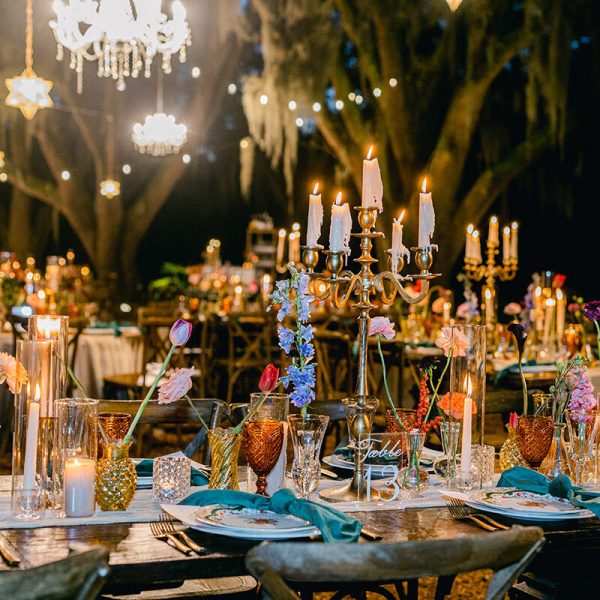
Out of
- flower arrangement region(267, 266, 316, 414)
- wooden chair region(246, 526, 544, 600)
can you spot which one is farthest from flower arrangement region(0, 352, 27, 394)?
wooden chair region(246, 526, 544, 600)

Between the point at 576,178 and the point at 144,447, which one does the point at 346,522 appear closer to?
the point at 144,447

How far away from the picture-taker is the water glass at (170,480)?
1917 millimetres

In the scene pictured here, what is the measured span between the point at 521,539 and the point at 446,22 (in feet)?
29.0

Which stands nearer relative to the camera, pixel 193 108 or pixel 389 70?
pixel 389 70

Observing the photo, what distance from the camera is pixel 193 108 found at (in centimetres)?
1271

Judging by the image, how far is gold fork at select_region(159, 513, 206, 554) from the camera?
5.04 feet

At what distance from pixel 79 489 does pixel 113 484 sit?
0.25 feet

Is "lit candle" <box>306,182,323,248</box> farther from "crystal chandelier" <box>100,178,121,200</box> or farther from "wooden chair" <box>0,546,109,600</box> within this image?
"crystal chandelier" <box>100,178,121,200</box>

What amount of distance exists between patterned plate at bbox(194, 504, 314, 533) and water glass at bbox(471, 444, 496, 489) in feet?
1.86

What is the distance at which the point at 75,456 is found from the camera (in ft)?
5.81

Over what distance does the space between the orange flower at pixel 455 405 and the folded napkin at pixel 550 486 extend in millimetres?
170

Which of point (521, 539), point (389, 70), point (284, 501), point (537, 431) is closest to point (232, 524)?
point (284, 501)

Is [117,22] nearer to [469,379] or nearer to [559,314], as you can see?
[559,314]

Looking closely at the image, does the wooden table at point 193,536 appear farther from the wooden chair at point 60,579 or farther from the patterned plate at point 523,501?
the wooden chair at point 60,579
